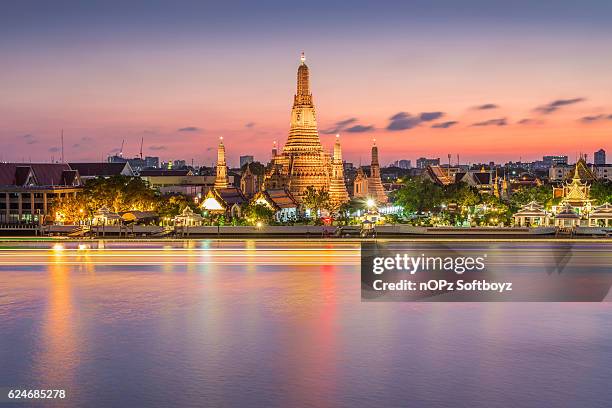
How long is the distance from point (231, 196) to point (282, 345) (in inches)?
1840

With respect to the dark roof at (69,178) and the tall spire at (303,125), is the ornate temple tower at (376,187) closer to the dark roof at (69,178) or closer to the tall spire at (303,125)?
the tall spire at (303,125)

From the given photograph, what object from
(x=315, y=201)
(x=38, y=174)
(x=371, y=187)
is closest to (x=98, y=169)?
(x=38, y=174)

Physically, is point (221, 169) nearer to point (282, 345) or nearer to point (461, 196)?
point (461, 196)

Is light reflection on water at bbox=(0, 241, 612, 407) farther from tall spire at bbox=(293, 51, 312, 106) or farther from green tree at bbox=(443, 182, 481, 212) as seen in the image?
tall spire at bbox=(293, 51, 312, 106)

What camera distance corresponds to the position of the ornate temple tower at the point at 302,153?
80500 millimetres

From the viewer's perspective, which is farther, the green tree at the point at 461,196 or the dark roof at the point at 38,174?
the dark roof at the point at 38,174

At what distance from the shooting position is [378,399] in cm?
1577

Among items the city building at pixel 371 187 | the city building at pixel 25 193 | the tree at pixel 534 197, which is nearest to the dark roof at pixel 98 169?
the city building at pixel 25 193

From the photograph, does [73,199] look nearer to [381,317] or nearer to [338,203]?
[338,203]

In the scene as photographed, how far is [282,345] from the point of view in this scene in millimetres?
20375

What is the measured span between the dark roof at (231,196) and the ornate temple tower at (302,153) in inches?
515

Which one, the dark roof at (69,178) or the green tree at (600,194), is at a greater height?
the dark roof at (69,178)

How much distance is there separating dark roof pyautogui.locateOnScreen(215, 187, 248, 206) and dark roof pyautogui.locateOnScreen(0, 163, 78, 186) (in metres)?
20.5

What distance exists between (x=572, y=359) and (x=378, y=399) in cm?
624
